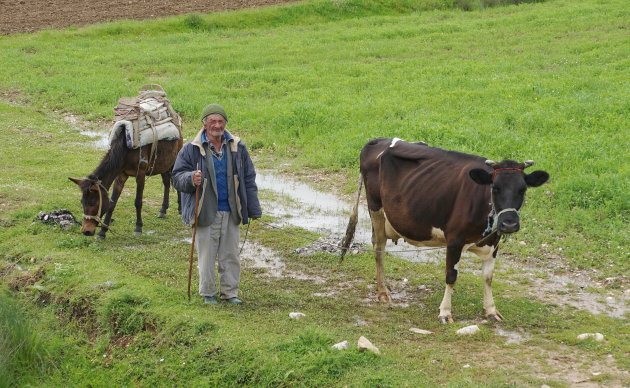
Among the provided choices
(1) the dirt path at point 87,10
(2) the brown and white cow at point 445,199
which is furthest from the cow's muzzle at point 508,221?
(1) the dirt path at point 87,10

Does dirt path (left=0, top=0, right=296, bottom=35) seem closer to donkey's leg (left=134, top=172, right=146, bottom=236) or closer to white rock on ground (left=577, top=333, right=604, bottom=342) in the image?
donkey's leg (left=134, top=172, right=146, bottom=236)

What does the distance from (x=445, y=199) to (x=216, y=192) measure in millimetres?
2460

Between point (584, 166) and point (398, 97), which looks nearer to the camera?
point (584, 166)

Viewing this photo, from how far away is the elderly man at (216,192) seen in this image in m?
8.34

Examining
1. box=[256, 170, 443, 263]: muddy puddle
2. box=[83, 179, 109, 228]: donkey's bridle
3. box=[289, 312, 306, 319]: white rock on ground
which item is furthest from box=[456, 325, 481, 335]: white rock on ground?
box=[83, 179, 109, 228]: donkey's bridle

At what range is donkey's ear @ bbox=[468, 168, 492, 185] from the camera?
7812 mm

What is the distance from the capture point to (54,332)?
9.05 metres

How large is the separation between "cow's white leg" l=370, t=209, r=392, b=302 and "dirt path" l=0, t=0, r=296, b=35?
81.3 feet

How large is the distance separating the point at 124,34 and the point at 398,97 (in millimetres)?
15136

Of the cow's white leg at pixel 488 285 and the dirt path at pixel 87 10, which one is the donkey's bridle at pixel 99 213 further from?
the dirt path at pixel 87 10

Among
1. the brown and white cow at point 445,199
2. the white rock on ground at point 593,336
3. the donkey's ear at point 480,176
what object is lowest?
the white rock on ground at point 593,336

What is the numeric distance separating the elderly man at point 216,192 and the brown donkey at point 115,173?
2.93m

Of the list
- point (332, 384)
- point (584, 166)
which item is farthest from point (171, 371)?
point (584, 166)

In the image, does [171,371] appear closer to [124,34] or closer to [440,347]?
[440,347]
